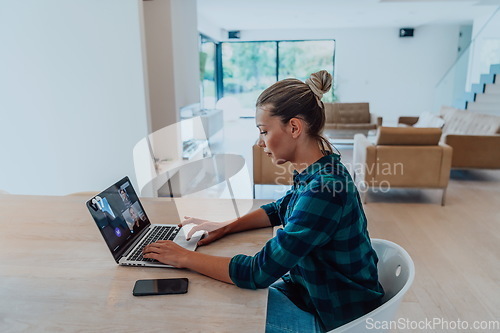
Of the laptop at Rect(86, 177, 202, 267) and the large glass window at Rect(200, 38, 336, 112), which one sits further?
the large glass window at Rect(200, 38, 336, 112)

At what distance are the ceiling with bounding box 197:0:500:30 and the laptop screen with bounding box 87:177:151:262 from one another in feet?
20.1

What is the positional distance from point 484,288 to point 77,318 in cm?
231

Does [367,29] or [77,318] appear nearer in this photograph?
[77,318]

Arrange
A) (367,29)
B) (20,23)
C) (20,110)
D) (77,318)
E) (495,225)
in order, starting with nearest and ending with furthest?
(77,318)
(20,23)
(20,110)
(495,225)
(367,29)

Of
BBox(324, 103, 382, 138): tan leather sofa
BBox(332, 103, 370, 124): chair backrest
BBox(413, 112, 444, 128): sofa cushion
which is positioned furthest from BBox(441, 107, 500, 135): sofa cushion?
BBox(332, 103, 370, 124): chair backrest

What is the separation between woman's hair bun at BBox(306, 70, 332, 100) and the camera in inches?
42.1

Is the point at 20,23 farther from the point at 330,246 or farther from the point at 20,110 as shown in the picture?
the point at 330,246

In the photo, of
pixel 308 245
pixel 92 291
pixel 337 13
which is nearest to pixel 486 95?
pixel 337 13

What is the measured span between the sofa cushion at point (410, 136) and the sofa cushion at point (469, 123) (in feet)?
5.00

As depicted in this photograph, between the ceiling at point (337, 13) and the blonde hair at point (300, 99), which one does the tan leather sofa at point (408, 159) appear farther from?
the ceiling at point (337, 13)

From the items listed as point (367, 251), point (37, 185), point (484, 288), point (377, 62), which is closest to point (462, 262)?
point (484, 288)

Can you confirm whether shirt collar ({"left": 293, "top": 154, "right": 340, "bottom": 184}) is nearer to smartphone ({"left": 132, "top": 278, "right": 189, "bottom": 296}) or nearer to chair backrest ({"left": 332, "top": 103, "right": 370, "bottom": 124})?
smartphone ({"left": 132, "top": 278, "right": 189, "bottom": 296})

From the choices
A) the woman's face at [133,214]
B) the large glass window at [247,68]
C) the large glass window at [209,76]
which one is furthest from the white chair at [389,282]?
the large glass window at [247,68]

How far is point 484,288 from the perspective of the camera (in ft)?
7.36
